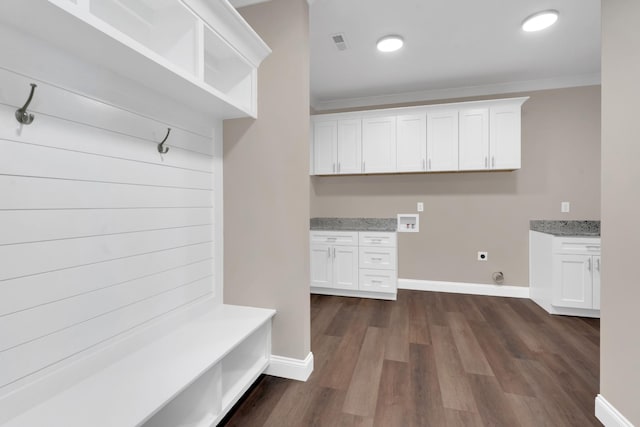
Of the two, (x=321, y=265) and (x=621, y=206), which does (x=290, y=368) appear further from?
(x=621, y=206)

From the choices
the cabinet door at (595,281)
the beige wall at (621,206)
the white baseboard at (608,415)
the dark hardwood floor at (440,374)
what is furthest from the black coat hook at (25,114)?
the cabinet door at (595,281)

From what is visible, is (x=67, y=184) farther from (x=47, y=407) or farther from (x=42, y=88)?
(x=47, y=407)

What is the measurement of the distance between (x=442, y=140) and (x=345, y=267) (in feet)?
6.40

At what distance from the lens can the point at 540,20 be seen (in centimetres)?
232

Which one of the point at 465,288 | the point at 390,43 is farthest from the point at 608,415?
the point at 390,43

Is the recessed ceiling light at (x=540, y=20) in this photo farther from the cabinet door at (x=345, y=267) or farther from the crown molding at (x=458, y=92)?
the cabinet door at (x=345, y=267)

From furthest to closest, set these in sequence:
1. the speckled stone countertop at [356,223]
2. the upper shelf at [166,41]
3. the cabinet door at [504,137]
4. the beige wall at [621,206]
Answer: the speckled stone countertop at [356,223]
the cabinet door at [504,137]
the beige wall at [621,206]
the upper shelf at [166,41]

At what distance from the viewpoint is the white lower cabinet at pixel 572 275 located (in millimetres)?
2898

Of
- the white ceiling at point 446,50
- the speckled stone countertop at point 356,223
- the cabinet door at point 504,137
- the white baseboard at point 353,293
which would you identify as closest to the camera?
the white ceiling at point 446,50

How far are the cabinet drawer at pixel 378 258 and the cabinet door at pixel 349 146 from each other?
3.46 feet

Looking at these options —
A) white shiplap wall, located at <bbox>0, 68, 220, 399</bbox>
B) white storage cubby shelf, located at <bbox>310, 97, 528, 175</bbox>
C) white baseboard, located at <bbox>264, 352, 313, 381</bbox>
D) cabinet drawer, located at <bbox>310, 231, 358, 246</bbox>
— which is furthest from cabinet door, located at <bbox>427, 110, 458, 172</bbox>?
white shiplap wall, located at <bbox>0, 68, 220, 399</bbox>

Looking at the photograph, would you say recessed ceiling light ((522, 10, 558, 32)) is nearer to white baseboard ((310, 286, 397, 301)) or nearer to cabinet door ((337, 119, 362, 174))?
cabinet door ((337, 119, 362, 174))

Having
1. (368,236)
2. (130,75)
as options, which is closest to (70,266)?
(130,75)

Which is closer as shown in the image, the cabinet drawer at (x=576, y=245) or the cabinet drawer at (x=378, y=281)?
the cabinet drawer at (x=576, y=245)
